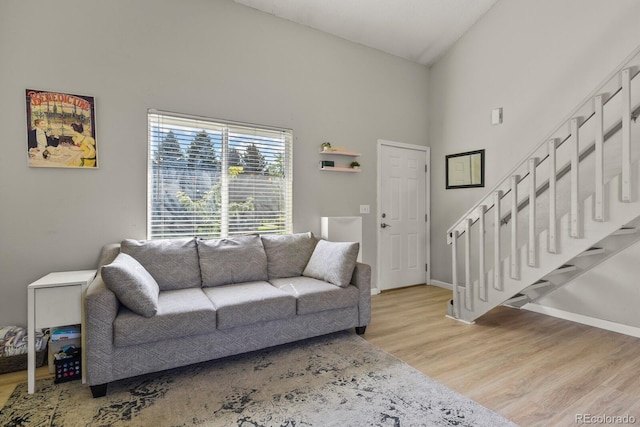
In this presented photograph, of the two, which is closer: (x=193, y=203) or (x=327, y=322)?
(x=327, y=322)

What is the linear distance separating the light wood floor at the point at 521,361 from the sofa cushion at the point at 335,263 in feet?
1.97

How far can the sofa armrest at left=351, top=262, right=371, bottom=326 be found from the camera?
Answer: 9.73 ft

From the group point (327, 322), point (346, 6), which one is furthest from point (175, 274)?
point (346, 6)

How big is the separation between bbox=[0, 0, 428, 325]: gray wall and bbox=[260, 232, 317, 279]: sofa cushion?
0.39 metres

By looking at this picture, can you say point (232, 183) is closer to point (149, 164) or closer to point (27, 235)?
point (149, 164)

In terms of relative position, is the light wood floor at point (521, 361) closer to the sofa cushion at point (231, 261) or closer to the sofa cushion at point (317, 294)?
the sofa cushion at point (317, 294)

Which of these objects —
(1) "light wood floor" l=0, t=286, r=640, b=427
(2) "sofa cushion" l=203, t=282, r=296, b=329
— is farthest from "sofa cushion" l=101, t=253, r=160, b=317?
(1) "light wood floor" l=0, t=286, r=640, b=427

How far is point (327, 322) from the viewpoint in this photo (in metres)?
2.80

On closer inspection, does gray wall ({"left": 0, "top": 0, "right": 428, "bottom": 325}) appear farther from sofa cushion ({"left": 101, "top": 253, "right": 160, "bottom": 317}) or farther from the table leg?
sofa cushion ({"left": 101, "top": 253, "right": 160, "bottom": 317})

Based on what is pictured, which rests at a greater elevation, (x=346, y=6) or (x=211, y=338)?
(x=346, y=6)

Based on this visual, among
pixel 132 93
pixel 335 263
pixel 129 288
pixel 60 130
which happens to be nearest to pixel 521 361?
pixel 335 263

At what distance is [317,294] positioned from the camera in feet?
8.95

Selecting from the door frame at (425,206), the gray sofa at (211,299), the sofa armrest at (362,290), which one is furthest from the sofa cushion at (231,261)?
the door frame at (425,206)

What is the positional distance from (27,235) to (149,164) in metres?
1.06
